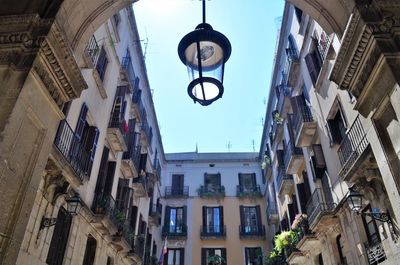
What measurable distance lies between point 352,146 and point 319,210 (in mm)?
3824

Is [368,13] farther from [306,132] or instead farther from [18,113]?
[306,132]

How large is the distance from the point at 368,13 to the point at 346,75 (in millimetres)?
813

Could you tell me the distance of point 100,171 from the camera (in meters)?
14.4

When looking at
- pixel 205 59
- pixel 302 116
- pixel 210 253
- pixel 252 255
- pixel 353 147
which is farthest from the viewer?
pixel 210 253

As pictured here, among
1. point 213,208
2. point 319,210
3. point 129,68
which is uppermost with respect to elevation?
point 129,68

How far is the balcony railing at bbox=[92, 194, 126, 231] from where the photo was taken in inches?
512

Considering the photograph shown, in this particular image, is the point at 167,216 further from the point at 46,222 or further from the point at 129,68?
the point at 46,222

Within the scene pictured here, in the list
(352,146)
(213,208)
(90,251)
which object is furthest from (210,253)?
(352,146)

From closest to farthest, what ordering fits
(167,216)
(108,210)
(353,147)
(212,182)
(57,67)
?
(57,67), (353,147), (108,210), (167,216), (212,182)

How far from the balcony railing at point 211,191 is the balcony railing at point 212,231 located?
2.75 m

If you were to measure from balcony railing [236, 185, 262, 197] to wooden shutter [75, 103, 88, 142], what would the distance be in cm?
2041

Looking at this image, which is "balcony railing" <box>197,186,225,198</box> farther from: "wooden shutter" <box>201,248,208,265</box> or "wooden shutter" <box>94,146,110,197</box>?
"wooden shutter" <box>94,146,110,197</box>

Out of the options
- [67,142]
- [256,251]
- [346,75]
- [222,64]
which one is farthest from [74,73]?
[256,251]

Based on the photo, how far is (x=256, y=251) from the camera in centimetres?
2762
